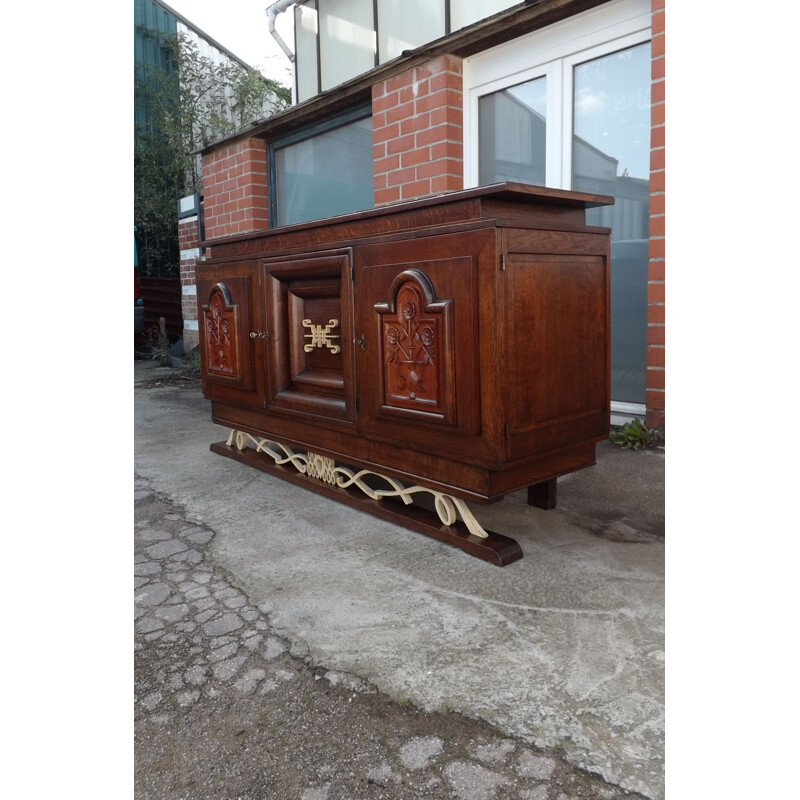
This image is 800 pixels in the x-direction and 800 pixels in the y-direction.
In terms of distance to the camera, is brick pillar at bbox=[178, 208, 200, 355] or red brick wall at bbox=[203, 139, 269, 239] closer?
red brick wall at bbox=[203, 139, 269, 239]

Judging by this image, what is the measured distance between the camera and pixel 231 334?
9.21 ft

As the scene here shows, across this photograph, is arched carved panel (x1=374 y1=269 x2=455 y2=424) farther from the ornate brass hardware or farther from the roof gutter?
the roof gutter

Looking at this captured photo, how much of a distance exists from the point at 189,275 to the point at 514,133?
385 cm

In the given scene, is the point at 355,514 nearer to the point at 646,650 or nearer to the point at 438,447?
the point at 438,447

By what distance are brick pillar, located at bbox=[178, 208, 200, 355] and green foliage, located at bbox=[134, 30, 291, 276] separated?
195cm

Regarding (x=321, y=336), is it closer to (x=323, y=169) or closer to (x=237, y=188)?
(x=323, y=169)

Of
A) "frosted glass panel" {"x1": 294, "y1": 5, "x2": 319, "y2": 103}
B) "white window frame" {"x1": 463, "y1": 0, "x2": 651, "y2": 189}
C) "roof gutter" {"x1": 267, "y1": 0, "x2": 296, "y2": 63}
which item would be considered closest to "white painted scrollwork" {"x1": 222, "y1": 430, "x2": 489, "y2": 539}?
"white window frame" {"x1": 463, "y1": 0, "x2": 651, "y2": 189}

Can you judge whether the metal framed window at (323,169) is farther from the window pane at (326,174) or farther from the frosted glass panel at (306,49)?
the frosted glass panel at (306,49)

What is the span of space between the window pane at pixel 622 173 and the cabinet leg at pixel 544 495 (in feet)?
3.85

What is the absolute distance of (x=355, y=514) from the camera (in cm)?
232

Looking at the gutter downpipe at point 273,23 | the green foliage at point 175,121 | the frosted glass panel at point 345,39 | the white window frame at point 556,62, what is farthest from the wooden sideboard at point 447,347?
the green foliage at point 175,121

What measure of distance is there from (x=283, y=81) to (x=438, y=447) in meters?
8.01

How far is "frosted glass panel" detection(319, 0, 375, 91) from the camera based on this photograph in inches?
213

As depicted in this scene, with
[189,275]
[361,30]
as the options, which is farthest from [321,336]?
[189,275]
